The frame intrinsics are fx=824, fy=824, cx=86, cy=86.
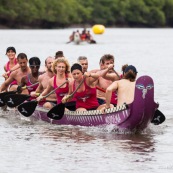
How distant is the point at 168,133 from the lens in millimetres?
16016

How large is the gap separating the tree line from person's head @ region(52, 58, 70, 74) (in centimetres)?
11347

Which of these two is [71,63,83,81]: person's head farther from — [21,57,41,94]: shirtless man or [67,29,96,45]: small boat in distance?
[67,29,96,45]: small boat in distance

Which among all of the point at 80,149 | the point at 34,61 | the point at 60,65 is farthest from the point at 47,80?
the point at 80,149

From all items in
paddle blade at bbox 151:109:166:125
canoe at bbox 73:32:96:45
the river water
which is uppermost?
canoe at bbox 73:32:96:45

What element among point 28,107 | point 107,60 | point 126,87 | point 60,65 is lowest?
point 28,107

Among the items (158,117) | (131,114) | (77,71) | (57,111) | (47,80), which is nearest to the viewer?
(131,114)

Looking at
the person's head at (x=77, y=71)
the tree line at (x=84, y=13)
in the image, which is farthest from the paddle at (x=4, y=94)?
the tree line at (x=84, y=13)

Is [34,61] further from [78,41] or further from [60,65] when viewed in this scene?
[78,41]

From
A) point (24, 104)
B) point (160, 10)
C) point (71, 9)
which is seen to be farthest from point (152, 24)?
point (24, 104)

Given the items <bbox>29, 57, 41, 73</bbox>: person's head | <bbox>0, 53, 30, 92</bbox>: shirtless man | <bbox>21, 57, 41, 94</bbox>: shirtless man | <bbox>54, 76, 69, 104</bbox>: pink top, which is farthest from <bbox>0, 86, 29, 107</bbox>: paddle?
<bbox>54, 76, 69, 104</bbox>: pink top

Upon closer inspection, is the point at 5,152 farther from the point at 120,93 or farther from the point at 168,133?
the point at 168,133

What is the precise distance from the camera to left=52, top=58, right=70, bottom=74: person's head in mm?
15883

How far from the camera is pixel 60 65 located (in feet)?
52.1

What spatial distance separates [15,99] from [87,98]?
264cm
